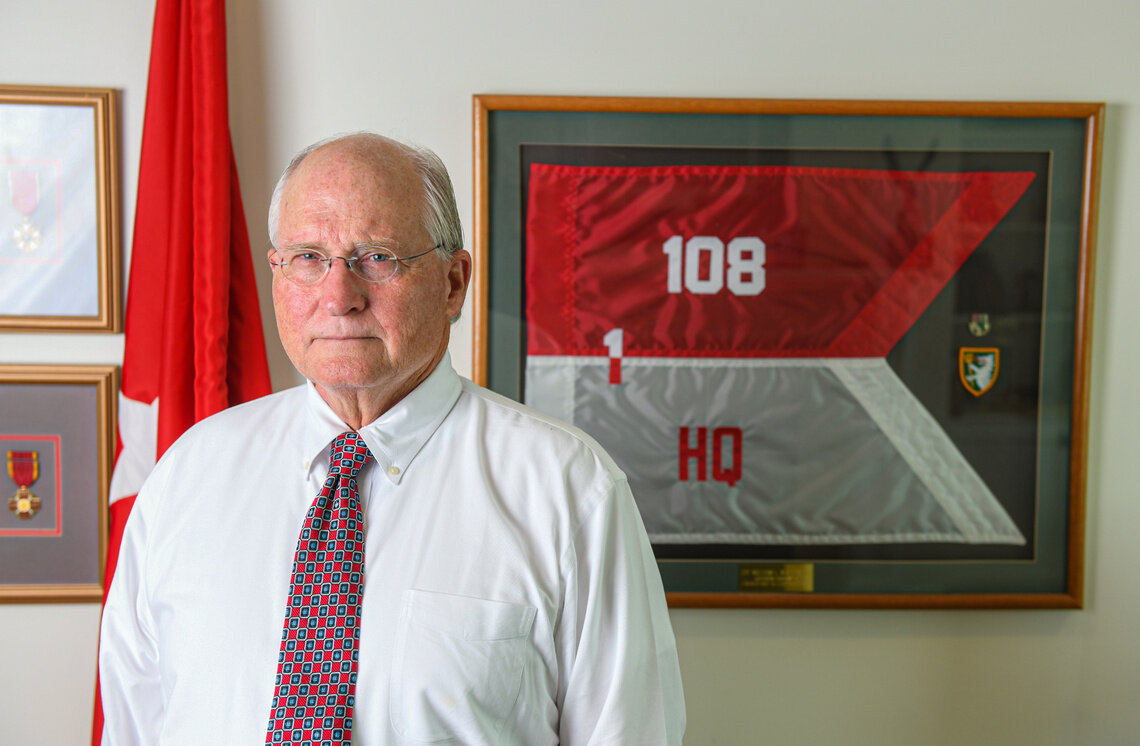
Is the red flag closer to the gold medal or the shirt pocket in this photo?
the gold medal

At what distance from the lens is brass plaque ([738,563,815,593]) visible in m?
1.62

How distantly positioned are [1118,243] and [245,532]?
5.59 ft

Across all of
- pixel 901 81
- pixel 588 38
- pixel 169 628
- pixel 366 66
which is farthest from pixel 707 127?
pixel 169 628

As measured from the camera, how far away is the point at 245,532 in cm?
98

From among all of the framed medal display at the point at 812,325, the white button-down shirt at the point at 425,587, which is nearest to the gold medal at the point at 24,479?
the white button-down shirt at the point at 425,587

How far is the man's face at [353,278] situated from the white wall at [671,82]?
0.67 metres

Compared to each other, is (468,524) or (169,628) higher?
(468,524)

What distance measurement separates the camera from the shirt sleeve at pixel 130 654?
3.43 ft

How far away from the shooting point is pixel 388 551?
941mm

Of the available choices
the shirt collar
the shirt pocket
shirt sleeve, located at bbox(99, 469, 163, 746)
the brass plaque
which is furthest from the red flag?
the brass plaque

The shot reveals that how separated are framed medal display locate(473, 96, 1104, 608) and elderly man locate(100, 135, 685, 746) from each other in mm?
577

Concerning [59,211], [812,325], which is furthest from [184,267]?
[812,325]

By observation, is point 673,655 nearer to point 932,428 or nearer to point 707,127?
point 932,428

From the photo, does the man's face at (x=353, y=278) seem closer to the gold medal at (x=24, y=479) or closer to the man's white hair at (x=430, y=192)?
the man's white hair at (x=430, y=192)
